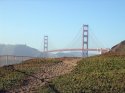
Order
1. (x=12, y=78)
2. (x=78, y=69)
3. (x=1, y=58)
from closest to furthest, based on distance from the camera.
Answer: (x=12, y=78)
(x=78, y=69)
(x=1, y=58)

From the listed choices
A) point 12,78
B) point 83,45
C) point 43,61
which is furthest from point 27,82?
point 83,45

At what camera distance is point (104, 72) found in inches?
753

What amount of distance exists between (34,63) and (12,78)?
517cm

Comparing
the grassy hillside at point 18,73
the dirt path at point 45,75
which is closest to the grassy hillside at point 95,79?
the dirt path at point 45,75

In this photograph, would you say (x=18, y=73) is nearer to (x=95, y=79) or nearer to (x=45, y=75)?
(x=45, y=75)

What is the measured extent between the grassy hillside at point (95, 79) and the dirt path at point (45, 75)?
0.62 metres

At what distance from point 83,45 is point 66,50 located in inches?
215

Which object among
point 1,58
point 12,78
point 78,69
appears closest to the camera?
point 12,78

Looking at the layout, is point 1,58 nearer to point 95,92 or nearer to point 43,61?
point 43,61

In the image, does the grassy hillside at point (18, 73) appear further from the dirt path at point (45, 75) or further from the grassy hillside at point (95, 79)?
the grassy hillside at point (95, 79)

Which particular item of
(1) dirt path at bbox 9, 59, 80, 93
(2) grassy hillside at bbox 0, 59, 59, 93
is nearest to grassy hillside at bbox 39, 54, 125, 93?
(1) dirt path at bbox 9, 59, 80, 93

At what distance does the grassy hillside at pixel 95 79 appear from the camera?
16.4m

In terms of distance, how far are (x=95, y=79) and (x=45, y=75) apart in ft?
→ 11.3

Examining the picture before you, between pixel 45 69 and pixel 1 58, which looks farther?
pixel 1 58
